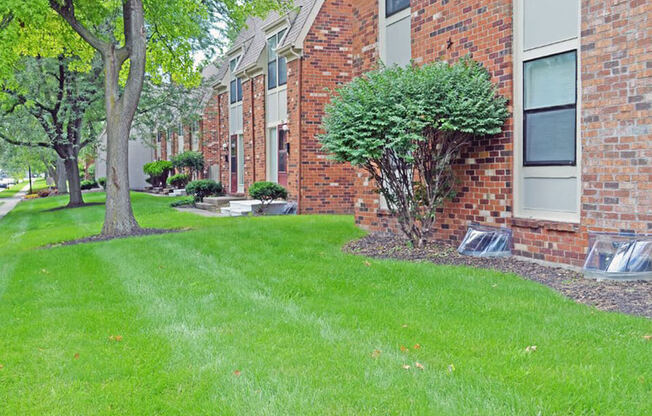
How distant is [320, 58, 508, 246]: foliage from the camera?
26.3ft

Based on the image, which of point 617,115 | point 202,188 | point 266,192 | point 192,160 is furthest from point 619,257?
point 192,160

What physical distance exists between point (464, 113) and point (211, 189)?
632 inches

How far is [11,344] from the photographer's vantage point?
517cm

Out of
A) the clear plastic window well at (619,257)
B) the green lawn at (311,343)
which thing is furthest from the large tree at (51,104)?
the clear plastic window well at (619,257)

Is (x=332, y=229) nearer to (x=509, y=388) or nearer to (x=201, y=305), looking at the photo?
(x=201, y=305)

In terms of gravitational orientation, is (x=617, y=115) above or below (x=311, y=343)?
above

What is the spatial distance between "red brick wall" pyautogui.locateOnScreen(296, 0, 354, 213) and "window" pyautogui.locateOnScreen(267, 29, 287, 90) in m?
2.21

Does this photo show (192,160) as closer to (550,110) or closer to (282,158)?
(282,158)

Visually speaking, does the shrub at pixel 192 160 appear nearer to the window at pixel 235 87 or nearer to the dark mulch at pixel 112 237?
the window at pixel 235 87

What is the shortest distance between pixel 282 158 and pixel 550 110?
1270cm

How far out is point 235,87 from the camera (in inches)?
982

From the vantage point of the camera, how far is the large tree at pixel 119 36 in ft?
41.2

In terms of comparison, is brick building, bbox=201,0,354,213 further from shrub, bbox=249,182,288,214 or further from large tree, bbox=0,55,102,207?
large tree, bbox=0,55,102,207

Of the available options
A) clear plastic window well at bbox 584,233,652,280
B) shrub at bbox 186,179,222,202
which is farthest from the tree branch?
clear plastic window well at bbox 584,233,652,280
